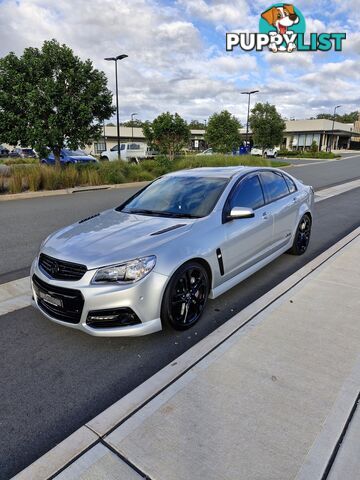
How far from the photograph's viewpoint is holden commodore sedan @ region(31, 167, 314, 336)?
118 inches

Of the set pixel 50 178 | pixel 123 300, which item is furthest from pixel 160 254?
pixel 50 178

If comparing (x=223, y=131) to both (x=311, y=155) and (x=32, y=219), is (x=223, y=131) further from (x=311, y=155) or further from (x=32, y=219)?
(x=32, y=219)

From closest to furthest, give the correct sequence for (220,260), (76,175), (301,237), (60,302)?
(60,302) → (220,260) → (301,237) → (76,175)

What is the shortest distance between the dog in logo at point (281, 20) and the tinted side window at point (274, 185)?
14.9 metres

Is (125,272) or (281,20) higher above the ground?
(281,20)

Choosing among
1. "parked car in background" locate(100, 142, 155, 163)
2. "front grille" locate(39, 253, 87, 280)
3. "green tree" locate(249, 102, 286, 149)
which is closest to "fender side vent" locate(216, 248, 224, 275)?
"front grille" locate(39, 253, 87, 280)

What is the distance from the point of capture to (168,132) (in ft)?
89.4

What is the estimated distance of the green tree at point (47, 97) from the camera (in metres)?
14.1

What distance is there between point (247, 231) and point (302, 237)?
204 centimetres

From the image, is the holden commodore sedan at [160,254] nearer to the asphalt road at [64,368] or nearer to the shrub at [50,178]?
the asphalt road at [64,368]

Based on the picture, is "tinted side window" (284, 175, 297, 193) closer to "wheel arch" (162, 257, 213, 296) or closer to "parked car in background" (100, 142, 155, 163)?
"wheel arch" (162, 257, 213, 296)

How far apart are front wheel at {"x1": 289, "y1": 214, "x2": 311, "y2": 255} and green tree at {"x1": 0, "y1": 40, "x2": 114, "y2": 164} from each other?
38.8ft

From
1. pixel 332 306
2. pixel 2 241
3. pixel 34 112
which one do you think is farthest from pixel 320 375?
pixel 34 112

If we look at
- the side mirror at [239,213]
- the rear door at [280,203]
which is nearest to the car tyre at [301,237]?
the rear door at [280,203]
